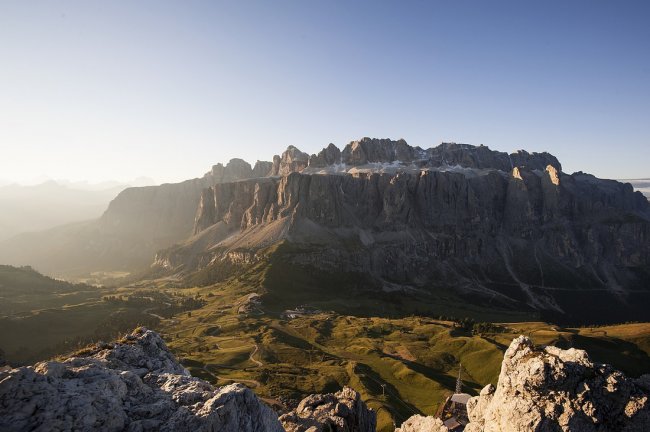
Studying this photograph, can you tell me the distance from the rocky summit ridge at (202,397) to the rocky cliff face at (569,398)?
0.21ft

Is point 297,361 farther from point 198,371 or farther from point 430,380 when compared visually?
point 430,380

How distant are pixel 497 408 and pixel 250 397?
65.6 feet

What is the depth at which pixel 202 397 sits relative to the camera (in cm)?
2795

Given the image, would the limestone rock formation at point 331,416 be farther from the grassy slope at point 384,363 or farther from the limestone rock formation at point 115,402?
the grassy slope at point 384,363

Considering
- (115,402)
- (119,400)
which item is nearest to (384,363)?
(119,400)

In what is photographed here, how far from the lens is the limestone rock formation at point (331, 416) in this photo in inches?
1814

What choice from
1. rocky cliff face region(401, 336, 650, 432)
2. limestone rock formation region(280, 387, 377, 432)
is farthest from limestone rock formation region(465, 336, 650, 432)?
limestone rock formation region(280, 387, 377, 432)

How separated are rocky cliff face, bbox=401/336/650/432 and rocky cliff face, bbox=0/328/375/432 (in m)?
19.4

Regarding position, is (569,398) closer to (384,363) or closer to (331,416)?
(331,416)

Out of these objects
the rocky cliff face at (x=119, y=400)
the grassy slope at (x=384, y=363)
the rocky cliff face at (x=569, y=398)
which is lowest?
the grassy slope at (x=384, y=363)

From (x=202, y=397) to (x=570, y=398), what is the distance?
27.0m

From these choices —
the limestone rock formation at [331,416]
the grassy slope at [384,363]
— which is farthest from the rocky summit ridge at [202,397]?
the grassy slope at [384,363]

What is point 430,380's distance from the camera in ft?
486

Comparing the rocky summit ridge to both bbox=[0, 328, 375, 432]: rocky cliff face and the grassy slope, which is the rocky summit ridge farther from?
the grassy slope
